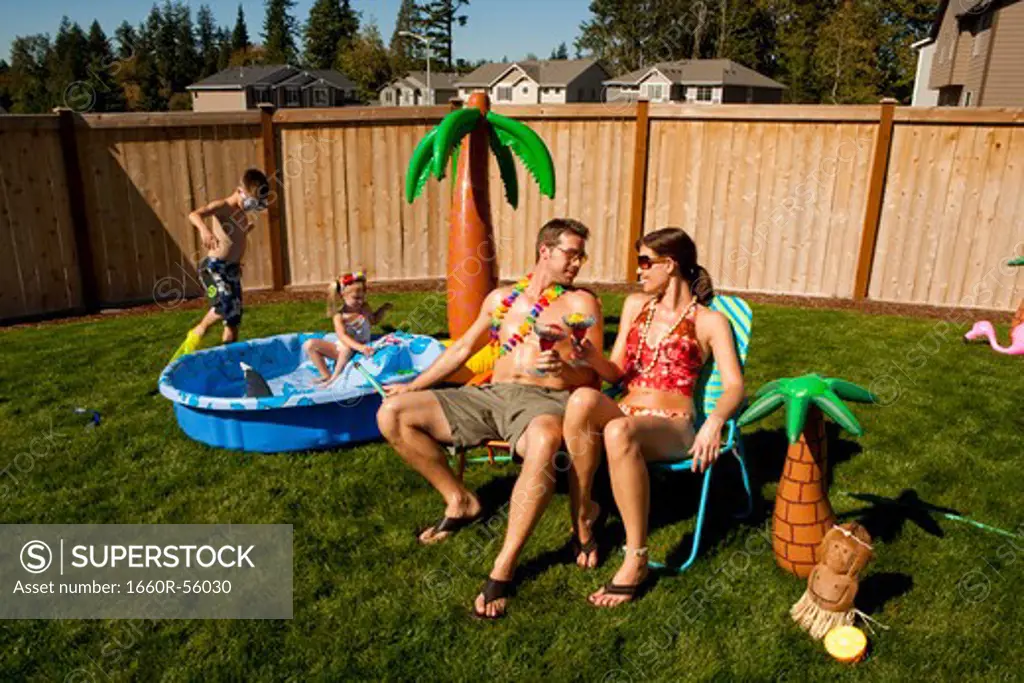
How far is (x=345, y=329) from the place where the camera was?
6121 mm

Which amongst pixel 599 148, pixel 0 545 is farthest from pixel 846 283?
pixel 0 545

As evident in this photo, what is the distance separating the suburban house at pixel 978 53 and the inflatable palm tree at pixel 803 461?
78.0 feet

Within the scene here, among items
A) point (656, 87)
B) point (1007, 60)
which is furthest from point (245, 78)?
point (1007, 60)

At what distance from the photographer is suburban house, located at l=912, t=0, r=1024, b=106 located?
72.2 feet

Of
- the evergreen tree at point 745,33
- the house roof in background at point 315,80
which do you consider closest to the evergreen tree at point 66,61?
the house roof in background at point 315,80

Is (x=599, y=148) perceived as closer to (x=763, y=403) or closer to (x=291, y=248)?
(x=291, y=248)

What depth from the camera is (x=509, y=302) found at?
3863 mm

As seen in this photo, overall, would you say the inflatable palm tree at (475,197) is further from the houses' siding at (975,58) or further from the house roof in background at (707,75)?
the house roof in background at (707,75)

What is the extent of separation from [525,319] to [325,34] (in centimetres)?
8184

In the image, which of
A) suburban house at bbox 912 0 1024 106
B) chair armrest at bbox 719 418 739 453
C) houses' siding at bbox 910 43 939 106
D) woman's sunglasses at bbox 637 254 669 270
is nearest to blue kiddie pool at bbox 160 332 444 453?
woman's sunglasses at bbox 637 254 669 270

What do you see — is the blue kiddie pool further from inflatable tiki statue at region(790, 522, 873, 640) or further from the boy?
inflatable tiki statue at region(790, 522, 873, 640)

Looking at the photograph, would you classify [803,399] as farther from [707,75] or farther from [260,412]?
[707,75]

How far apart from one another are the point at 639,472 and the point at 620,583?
48 centimetres

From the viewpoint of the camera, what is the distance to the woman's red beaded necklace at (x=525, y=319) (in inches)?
147
